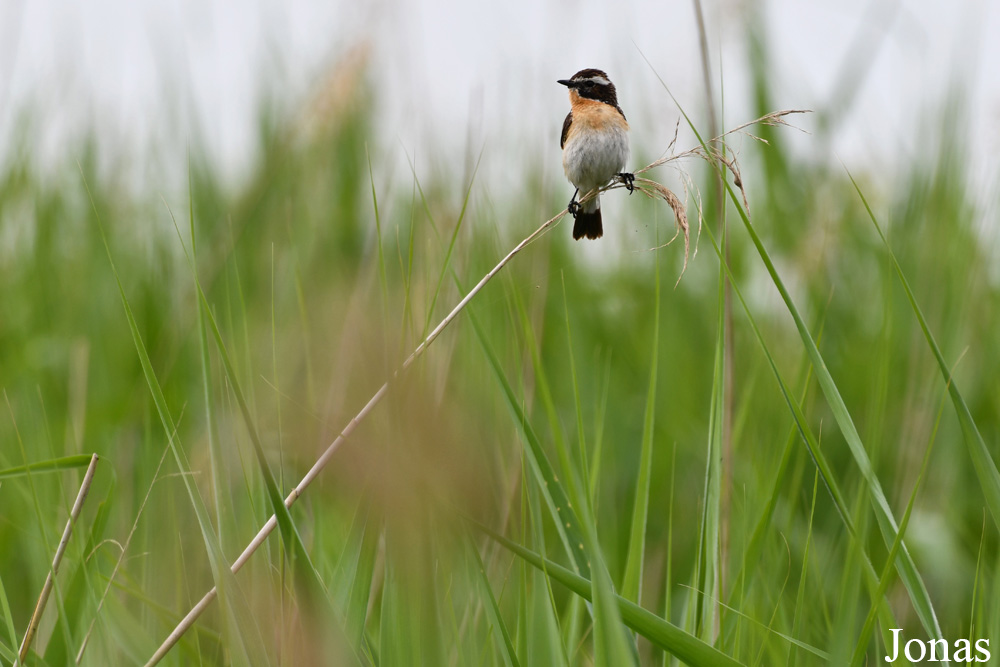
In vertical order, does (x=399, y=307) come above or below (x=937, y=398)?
above

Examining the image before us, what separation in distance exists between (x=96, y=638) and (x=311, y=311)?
76cm

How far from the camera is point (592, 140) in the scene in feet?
8.17

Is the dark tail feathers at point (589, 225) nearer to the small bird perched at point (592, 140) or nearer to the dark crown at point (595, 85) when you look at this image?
the small bird perched at point (592, 140)

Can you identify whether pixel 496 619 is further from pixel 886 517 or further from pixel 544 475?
pixel 886 517

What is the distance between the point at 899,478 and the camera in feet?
7.66

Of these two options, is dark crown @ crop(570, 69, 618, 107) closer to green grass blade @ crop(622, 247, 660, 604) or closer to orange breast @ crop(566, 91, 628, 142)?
orange breast @ crop(566, 91, 628, 142)

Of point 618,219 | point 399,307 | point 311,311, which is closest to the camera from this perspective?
point 399,307

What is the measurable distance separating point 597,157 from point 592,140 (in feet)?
0.19

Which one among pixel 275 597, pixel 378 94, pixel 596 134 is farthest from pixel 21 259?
pixel 275 597

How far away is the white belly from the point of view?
247cm

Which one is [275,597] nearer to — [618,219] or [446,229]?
[446,229]

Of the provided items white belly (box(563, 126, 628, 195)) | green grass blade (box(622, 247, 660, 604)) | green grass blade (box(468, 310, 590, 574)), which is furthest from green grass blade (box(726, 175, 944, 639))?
white belly (box(563, 126, 628, 195))

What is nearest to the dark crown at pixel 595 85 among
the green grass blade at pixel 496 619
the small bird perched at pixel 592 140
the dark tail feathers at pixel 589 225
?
the small bird perched at pixel 592 140

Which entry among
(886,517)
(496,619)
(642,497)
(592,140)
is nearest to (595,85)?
(592,140)
